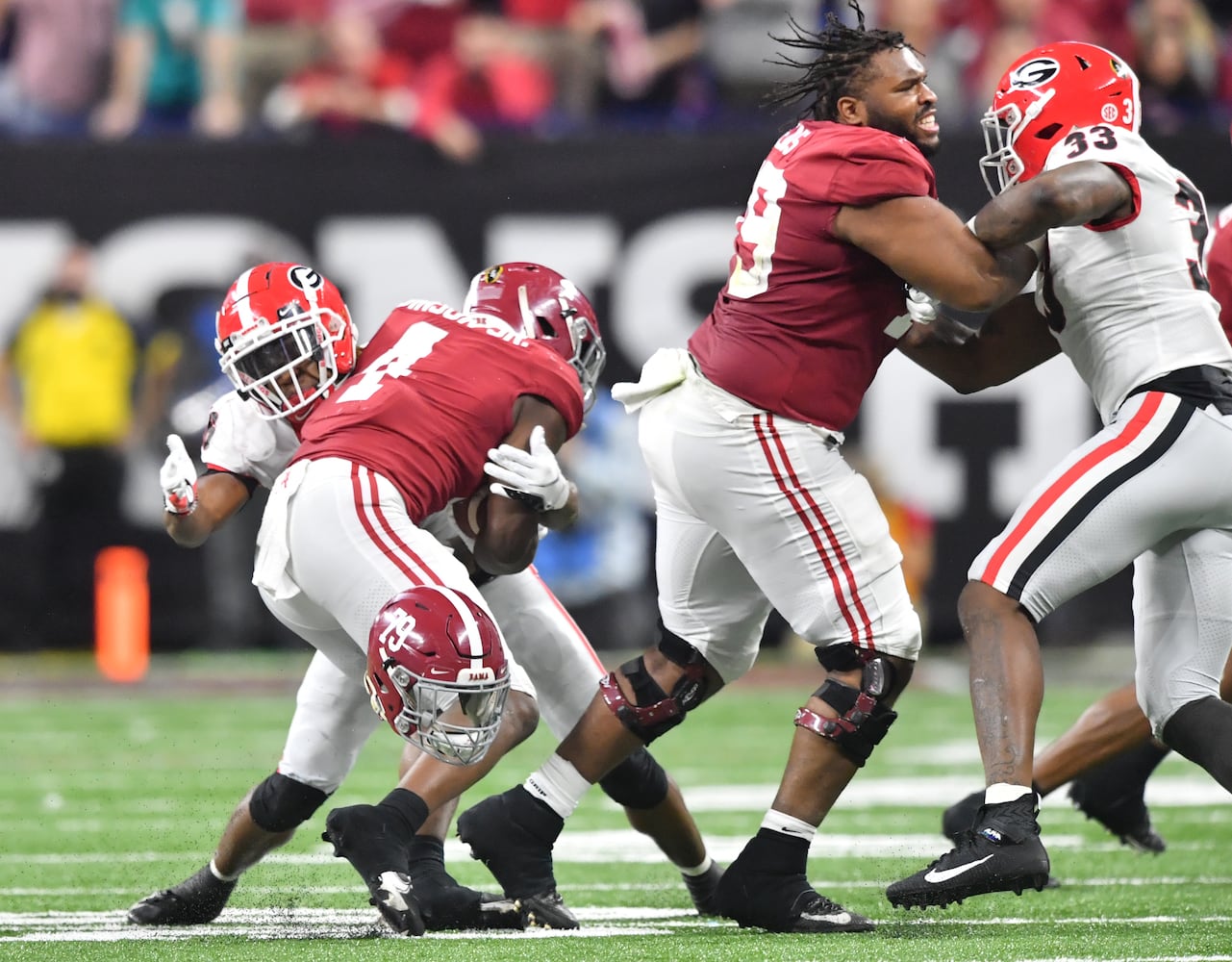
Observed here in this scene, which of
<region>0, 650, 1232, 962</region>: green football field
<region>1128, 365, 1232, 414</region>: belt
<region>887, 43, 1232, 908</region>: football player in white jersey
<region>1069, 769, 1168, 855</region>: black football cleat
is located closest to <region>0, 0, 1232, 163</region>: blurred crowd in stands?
<region>0, 650, 1232, 962</region>: green football field

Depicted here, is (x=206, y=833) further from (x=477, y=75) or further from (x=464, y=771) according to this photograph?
(x=477, y=75)

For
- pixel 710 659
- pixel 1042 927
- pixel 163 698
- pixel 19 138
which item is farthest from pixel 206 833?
pixel 19 138

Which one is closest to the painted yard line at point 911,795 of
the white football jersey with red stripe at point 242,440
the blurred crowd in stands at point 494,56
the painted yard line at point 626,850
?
the painted yard line at point 626,850

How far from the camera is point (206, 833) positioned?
5785 millimetres

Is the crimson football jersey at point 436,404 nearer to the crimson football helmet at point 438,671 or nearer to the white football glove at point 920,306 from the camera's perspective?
the crimson football helmet at point 438,671

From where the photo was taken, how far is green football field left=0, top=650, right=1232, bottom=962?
12.6ft

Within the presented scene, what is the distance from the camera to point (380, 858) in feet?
13.0

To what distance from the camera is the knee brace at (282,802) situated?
14.0ft

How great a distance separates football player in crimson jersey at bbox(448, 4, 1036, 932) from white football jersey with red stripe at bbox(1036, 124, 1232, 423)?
0.57ft

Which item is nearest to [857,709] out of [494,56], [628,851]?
[628,851]

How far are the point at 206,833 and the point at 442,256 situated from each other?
4.71 meters

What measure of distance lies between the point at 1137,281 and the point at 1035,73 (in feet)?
1.63

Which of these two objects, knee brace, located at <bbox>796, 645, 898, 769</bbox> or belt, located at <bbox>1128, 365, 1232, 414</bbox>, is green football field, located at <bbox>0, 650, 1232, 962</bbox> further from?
belt, located at <bbox>1128, 365, 1232, 414</bbox>

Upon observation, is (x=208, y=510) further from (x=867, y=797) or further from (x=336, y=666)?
(x=867, y=797)
